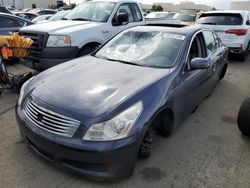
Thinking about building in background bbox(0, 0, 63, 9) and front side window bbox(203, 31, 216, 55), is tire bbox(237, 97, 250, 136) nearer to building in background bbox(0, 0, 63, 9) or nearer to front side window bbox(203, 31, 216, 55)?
front side window bbox(203, 31, 216, 55)

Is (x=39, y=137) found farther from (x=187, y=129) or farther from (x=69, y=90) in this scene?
(x=187, y=129)

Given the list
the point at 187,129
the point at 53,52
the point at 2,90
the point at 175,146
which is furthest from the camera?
the point at 53,52

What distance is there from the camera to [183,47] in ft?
12.2

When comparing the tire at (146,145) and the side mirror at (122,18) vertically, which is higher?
the side mirror at (122,18)

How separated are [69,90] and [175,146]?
5.35 ft

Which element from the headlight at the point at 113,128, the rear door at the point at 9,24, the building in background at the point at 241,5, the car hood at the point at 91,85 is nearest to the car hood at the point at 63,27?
the rear door at the point at 9,24

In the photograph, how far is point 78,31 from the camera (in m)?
5.80

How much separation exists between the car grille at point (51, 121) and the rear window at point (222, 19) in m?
7.69

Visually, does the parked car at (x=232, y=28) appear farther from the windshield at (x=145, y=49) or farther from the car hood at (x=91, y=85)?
the car hood at (x=91, y=85)

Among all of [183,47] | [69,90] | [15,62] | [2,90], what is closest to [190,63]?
[183,47]

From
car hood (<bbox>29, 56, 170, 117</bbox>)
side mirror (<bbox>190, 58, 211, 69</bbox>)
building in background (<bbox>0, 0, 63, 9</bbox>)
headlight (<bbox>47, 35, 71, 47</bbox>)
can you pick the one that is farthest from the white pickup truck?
building in background (<bbox>0, 0, 63, 9</bbox>)

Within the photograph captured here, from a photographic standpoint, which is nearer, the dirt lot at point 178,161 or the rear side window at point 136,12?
the dirt lot at point 178,161

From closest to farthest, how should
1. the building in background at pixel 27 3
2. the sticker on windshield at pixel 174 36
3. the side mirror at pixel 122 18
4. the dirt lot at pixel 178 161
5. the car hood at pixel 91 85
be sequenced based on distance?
the car hood at pixel 91 85
the dirt lot at pixel 178 161
the sticker on windshield at pixel 174 36
the side mirror at pixel 122 18
the building in background at pixel 27 3

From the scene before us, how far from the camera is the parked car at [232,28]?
8.47m
